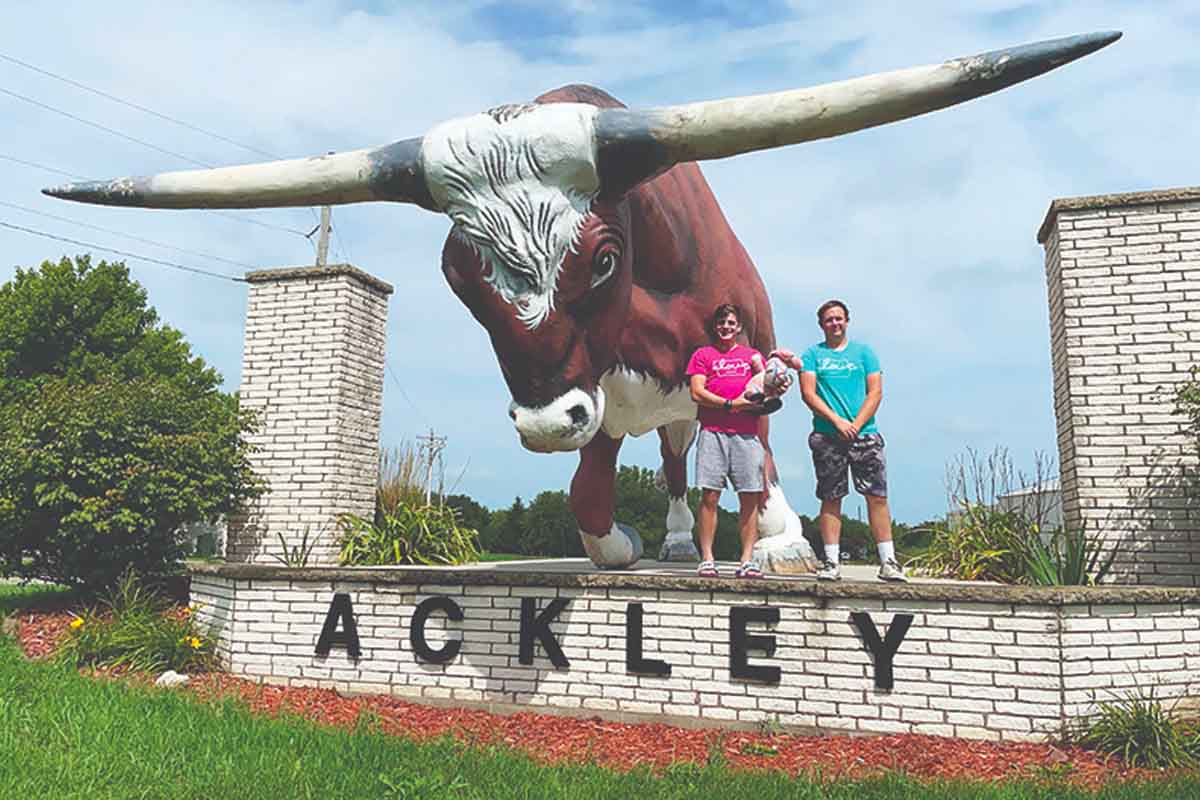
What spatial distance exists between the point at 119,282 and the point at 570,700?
1457 cm

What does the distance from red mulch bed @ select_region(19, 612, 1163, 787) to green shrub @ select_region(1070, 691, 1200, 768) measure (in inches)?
2.6

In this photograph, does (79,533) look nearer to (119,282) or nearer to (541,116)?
(541,116)

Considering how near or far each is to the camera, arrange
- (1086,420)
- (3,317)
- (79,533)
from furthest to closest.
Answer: (3,317) < (79,533) < (1086,420)

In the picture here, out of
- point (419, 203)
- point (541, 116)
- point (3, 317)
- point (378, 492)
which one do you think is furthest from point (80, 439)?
point (3, 317)

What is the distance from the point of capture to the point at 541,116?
349 cm

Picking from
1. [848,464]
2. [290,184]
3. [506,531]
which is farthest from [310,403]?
[506,531]

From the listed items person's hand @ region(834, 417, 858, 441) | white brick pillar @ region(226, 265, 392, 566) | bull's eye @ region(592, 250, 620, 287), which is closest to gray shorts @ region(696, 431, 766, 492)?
person's hand @ region(834, 417, 858, 441)

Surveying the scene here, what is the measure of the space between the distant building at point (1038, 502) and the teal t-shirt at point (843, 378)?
2.57 meters

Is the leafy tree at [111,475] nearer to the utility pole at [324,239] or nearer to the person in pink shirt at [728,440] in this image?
the person in pink shirt at [728,440]

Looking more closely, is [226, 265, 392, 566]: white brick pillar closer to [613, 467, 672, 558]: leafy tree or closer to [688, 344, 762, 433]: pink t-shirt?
[688, 344, 762, 433]: pink t-shirt

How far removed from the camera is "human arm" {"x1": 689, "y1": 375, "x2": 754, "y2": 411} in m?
4.25

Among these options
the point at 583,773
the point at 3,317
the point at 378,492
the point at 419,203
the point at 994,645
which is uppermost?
the point at 3,317

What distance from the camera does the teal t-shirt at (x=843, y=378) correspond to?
13.9 feet

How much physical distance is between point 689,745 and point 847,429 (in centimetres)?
152
